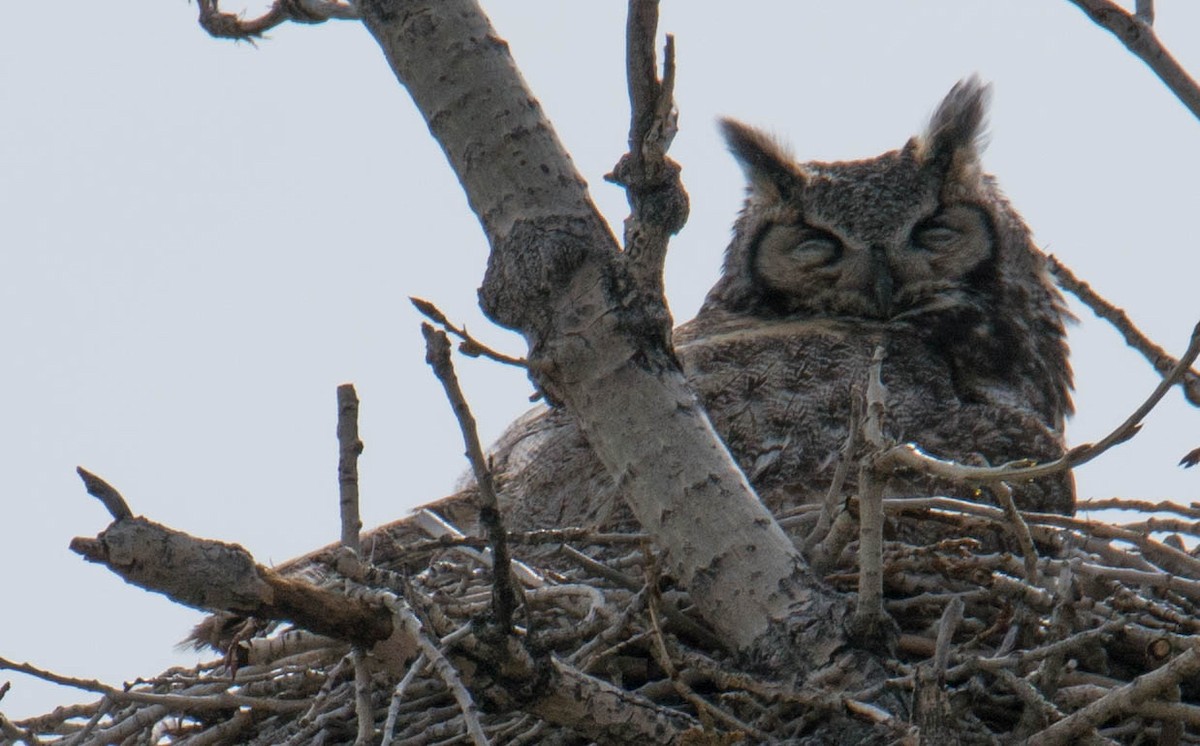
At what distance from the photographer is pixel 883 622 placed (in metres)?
1.81

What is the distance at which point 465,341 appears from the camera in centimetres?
171

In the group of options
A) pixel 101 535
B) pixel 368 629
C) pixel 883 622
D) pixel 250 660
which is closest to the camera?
pixel 101 535

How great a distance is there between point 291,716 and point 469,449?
1.24m

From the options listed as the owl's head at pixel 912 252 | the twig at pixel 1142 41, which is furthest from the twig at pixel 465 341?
the owl's head at pixel 912 252

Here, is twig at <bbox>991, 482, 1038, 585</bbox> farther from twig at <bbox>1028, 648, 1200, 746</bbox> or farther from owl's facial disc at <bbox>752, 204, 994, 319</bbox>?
owl's facial disc at <bbox>752, 204, 994, 319</bbox>

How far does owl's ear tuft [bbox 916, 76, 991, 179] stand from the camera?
13.0ft

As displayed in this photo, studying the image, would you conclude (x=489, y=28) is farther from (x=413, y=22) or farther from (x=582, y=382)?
(x=582, y=382)

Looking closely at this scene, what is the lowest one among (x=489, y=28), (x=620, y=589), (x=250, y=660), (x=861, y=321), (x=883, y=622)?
(x=883, y=622)

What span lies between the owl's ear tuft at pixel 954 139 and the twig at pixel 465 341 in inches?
93.6

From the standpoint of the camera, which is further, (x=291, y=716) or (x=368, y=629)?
(x=291, y=716)

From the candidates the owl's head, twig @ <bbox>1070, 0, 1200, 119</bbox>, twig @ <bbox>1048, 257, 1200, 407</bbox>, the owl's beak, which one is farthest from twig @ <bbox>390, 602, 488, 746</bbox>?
the owl's beak

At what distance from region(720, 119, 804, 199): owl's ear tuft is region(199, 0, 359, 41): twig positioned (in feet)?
5.26

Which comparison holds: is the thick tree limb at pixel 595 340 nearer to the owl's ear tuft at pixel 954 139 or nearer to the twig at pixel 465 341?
the twig at pixel 465 341

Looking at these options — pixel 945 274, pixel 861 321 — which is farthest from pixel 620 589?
pixel 945 274
